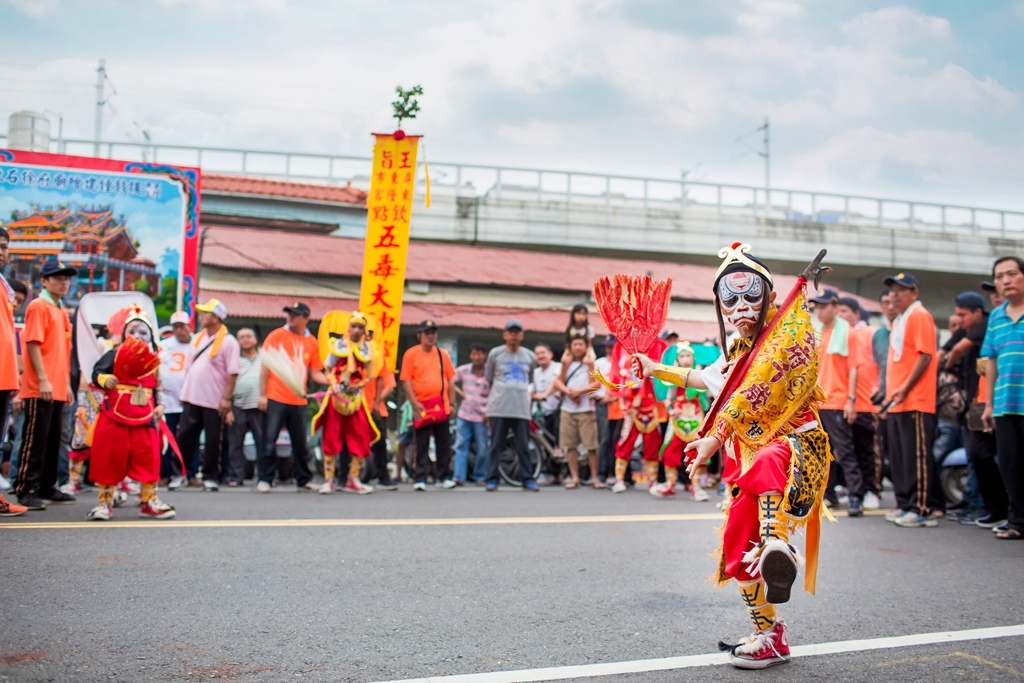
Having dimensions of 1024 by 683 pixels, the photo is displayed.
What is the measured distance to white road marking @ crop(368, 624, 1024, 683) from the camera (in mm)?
3703

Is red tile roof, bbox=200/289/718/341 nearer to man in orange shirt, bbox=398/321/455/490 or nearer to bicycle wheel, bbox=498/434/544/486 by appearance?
bicycle wheel, bbox=498/434/544/486

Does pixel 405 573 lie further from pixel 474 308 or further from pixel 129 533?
pixel 474 308

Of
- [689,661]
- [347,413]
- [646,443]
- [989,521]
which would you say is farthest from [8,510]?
[989,521]

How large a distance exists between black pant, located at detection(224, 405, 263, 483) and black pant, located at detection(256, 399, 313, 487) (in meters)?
0.11

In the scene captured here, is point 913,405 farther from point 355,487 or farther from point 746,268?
point 355,487

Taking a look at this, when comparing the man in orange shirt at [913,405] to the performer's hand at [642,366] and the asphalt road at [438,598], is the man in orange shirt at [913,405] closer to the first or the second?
the asphalt road at [438,598]

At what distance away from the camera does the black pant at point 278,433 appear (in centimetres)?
1056

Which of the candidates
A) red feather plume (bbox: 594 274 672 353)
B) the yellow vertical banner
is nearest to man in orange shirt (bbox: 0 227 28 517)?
red feather plume (bbox: 594 274 672 353)

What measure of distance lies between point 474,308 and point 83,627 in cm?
1598

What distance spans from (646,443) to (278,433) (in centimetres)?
439

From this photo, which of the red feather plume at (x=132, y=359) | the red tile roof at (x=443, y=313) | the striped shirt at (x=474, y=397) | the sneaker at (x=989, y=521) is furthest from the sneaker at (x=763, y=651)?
the red tile roof at (x=443, y=313)

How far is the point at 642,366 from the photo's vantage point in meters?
4.65

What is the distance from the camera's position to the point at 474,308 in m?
20.1

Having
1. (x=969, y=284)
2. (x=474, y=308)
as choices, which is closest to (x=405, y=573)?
(x=474, y=308)
